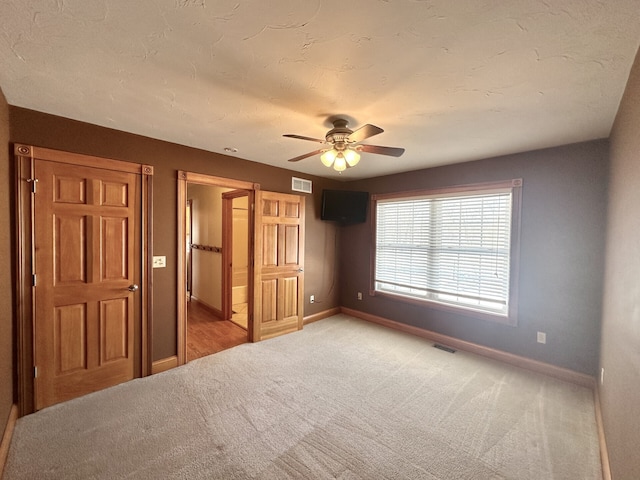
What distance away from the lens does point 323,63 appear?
1495 mm

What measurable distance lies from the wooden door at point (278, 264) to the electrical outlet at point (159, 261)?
1.09 metres

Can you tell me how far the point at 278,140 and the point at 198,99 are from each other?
95 cm

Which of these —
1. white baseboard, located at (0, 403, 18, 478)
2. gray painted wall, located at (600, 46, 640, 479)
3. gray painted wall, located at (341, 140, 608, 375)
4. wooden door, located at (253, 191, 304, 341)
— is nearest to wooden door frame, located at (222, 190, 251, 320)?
wooden door, located at (253, 191, 304, 341)

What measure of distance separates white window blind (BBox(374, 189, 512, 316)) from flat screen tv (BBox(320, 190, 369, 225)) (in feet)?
0.88

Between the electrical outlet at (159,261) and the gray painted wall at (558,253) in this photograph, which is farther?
the electrical outlet at (159,261)

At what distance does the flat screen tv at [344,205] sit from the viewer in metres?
4.43

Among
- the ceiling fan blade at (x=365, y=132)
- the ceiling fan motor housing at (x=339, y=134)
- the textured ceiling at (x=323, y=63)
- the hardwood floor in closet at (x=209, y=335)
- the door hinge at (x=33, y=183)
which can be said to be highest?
the textured ceiling at (x=323, y=63)

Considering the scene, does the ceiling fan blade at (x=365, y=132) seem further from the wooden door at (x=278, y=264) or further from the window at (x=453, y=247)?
the window at (x=453, y=247)

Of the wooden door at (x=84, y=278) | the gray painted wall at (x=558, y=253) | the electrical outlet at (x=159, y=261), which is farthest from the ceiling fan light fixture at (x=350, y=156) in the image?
the electrical outlet at (x=159, y=261)

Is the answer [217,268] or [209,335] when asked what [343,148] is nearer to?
[209,335]

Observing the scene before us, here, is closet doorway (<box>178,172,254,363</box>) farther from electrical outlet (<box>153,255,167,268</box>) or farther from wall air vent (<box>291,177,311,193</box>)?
electrical outlet (<box>153,255,167,268</box>)

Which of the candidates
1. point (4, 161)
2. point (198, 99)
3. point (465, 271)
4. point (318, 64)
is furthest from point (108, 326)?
point (465, 271)

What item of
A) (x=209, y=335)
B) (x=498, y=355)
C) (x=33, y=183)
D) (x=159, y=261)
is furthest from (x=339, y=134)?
(x=209, y=335)

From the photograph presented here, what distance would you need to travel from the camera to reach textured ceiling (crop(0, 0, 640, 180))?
1.15 m
